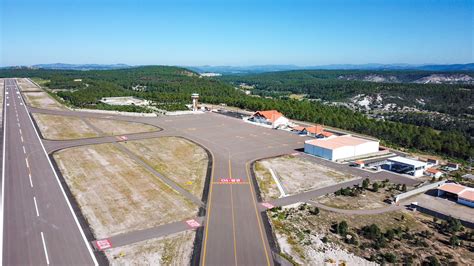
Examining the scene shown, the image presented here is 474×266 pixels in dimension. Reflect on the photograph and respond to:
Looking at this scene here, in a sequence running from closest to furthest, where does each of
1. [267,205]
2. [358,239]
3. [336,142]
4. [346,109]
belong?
[358,239]
[267,205]
[336,142]
[346,109]

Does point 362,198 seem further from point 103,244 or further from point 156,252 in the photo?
point 103,244

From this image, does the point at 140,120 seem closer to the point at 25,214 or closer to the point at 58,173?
the point at 58,173

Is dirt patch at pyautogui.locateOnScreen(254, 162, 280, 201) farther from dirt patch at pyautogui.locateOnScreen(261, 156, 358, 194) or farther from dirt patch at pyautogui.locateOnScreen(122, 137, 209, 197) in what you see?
dirt patch at pyautogui.locateOnScreen(122, 137, 209, 197)

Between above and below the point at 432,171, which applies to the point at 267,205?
above

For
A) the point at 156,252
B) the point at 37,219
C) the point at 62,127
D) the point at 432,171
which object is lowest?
the point at 432,171

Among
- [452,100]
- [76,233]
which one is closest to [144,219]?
[76,233]

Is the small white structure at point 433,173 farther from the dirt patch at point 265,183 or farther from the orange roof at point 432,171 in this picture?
the dirt patch at point 265,183

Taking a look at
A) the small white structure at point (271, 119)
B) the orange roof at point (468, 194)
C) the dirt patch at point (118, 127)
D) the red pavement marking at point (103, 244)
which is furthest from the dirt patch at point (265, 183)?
the dirt patch at point (118, 127)

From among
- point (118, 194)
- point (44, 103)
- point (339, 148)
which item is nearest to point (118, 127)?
point (118, 194)

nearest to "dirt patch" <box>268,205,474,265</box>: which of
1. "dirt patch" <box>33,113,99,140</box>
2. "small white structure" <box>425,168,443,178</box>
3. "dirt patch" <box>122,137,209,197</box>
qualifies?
"dirt patch" <box>122,137,209,197</box>
